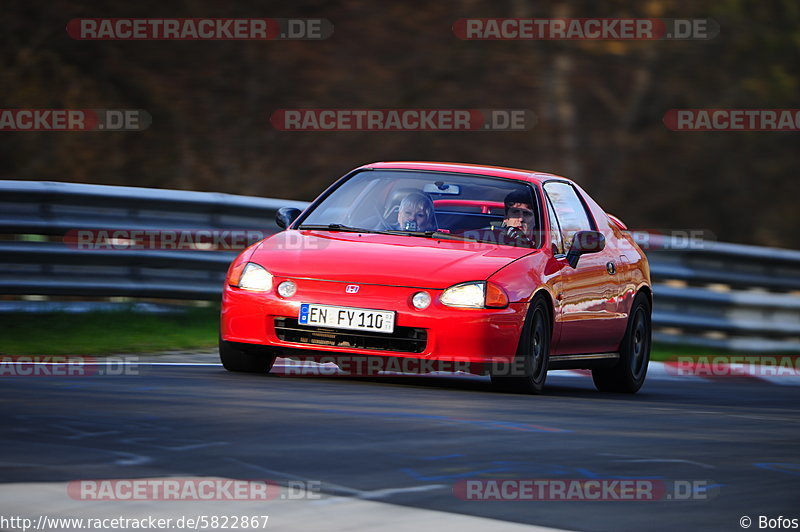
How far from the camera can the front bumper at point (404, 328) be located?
8953 mm

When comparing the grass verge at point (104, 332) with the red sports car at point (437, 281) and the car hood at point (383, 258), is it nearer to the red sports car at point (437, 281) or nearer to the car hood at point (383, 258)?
the red sports car at point (437, 281)

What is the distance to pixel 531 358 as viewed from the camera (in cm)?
930

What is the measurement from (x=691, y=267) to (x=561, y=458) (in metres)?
8.76

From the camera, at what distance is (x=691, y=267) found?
15086 mm

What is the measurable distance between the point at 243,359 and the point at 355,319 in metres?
0.90

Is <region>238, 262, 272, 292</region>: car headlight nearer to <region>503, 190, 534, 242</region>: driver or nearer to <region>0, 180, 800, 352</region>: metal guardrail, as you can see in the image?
<region>503, 190, 534, 242</region>: driver

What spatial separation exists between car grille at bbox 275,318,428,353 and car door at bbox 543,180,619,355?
117cm

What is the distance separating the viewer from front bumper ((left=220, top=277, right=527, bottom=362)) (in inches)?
352

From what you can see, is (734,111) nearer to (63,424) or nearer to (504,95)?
(504,95)

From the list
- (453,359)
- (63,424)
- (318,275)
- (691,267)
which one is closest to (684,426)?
(453,359)

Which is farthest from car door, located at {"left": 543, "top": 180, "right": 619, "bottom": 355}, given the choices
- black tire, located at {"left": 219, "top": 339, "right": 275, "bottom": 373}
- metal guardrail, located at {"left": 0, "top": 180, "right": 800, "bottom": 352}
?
metal guardrail, located at {"left": 0, "top": 180, "right": 800, "bottom": 352}

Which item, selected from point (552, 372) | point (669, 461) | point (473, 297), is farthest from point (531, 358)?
point (552, 372)

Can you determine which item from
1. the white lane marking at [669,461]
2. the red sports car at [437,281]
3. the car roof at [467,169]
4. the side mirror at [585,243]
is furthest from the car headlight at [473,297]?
the white lane marking at [669,461]

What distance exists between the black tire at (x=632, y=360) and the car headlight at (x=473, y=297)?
234 cm
